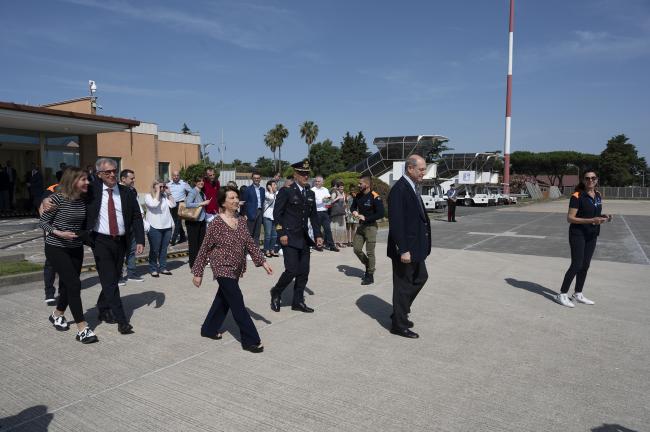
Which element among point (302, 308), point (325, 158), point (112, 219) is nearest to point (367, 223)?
point (302, 308)

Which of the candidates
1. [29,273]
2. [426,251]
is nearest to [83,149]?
[29,273]

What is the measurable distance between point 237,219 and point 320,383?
191cm

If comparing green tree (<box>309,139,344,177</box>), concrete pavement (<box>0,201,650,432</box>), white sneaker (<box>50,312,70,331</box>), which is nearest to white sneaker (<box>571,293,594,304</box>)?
concrete pavement (<box>0,201,650,432</box>)

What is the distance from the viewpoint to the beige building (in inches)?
645

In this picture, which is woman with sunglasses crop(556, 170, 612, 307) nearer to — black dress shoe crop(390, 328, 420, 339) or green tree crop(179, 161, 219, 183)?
black dress shoe crop(390, 328, 420, 339)

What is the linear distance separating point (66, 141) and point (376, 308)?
18.6 meters

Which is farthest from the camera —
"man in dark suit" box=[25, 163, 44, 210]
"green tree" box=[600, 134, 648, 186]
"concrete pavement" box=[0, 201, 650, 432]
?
"green tree" box=[600, 134, 648, 186]

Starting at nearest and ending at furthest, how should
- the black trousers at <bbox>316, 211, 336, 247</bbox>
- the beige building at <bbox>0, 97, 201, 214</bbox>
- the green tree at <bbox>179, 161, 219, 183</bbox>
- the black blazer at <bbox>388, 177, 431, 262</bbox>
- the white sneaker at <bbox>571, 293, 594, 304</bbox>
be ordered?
the black blazer at <bbox>388, 177, 431, 262</bbox>, the white sneaker at <bbox>571, 293, 594, 304</bbox>, the black trousers at <bbox>316, 211, 336, 247</bbox>, the beige building at <bbox>0, 97, 201, 214</bbox>, the green tree at <bbox>179, 161, 219, 183</bbox>

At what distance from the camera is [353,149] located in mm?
75562

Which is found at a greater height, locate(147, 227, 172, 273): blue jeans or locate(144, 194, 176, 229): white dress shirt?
locate(144, 194, 176, 229): white dress shirt

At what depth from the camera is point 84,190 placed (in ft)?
15.9

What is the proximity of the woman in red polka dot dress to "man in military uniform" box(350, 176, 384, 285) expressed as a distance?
3.52 metres

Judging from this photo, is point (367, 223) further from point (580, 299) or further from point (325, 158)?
point (325, 158)

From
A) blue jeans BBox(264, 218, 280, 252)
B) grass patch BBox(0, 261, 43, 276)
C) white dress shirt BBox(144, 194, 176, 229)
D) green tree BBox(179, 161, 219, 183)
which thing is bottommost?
grass patch BBox(0, 261, 43, 276)
